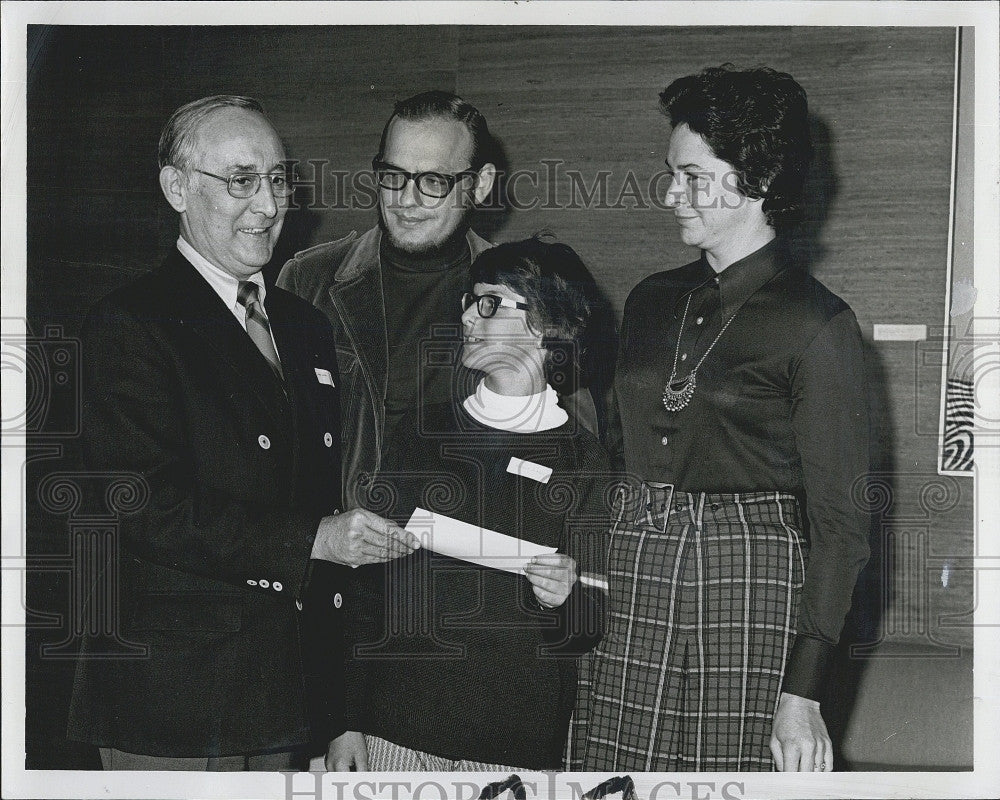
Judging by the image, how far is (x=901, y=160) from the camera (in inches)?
99.9

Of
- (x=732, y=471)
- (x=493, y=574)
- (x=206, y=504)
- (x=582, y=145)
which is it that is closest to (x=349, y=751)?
(x=493, y=574)

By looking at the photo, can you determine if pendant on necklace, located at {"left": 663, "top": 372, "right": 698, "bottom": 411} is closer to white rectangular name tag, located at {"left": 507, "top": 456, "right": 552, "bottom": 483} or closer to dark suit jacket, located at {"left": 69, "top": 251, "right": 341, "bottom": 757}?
white rectangular name tag, located at {"left": 507, "top": 456, "right": 552, "bottom": 483}

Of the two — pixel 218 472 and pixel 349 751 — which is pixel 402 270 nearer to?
pixel 218 472

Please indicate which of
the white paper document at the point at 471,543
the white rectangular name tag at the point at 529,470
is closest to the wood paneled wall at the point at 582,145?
the white rectangular name tag at the point at 529,470

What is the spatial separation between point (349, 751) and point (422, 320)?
1093 millimetres

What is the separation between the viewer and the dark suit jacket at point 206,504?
239 centimetres

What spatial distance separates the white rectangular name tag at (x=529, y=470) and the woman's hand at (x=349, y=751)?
0.77m

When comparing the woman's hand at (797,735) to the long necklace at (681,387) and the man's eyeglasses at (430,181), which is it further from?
the man's eyeglasses at (430,181)

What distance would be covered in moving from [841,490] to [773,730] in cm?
62

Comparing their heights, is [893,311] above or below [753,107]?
below

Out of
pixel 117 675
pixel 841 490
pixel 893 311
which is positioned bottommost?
pixel 117 675

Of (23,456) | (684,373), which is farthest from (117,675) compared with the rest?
(684,373)

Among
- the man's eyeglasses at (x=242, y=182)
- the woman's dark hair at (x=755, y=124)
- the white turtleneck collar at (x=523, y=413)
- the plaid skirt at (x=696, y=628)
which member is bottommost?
the plaid skirt at (x=696, y=628)

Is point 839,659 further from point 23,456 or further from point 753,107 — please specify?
point 23,456
